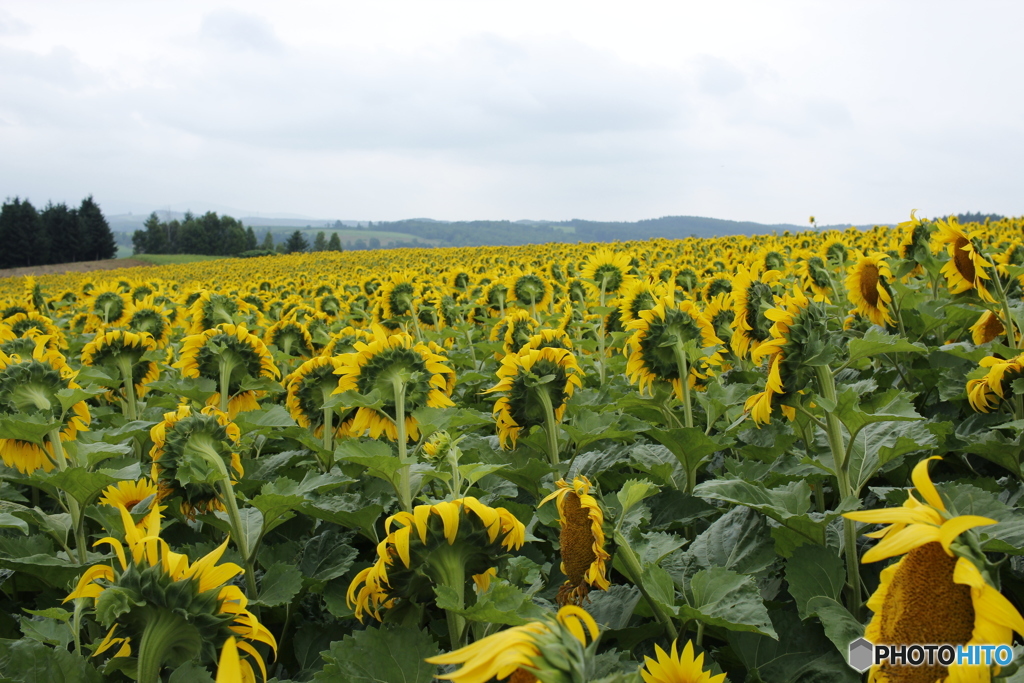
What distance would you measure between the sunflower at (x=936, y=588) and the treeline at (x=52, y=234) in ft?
312

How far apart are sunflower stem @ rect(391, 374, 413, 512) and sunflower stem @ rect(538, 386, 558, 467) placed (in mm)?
532

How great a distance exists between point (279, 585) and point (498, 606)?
915 millimetres

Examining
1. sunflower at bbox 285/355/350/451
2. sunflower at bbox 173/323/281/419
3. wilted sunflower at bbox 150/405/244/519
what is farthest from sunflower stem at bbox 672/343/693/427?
sunflower at bbox 173/323/281/419

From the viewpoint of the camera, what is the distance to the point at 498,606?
1284 mm

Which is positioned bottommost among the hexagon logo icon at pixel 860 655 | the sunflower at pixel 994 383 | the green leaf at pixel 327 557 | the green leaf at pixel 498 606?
the green leaf at pixel 327 557

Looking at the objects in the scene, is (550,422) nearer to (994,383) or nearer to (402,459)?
(402,459)

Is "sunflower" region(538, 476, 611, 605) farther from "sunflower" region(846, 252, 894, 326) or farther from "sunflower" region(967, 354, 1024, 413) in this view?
"sunflower" region(846, 252, 894, 326)

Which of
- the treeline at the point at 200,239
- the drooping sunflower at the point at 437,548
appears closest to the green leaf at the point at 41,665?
the drooping sunflower at the point at 437,548

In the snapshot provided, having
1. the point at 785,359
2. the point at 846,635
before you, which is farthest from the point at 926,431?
the point at 846,635

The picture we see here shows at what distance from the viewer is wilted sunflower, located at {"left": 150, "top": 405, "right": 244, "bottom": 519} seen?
74.7 inches

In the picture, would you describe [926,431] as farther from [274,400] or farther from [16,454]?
[274,400]

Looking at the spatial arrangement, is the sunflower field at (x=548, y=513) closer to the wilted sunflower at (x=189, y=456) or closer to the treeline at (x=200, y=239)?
the wilted sunflower at (x=189, y=456)

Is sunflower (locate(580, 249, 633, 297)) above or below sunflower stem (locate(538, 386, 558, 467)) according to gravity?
above

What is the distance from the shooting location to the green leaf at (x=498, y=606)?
1.23 m
